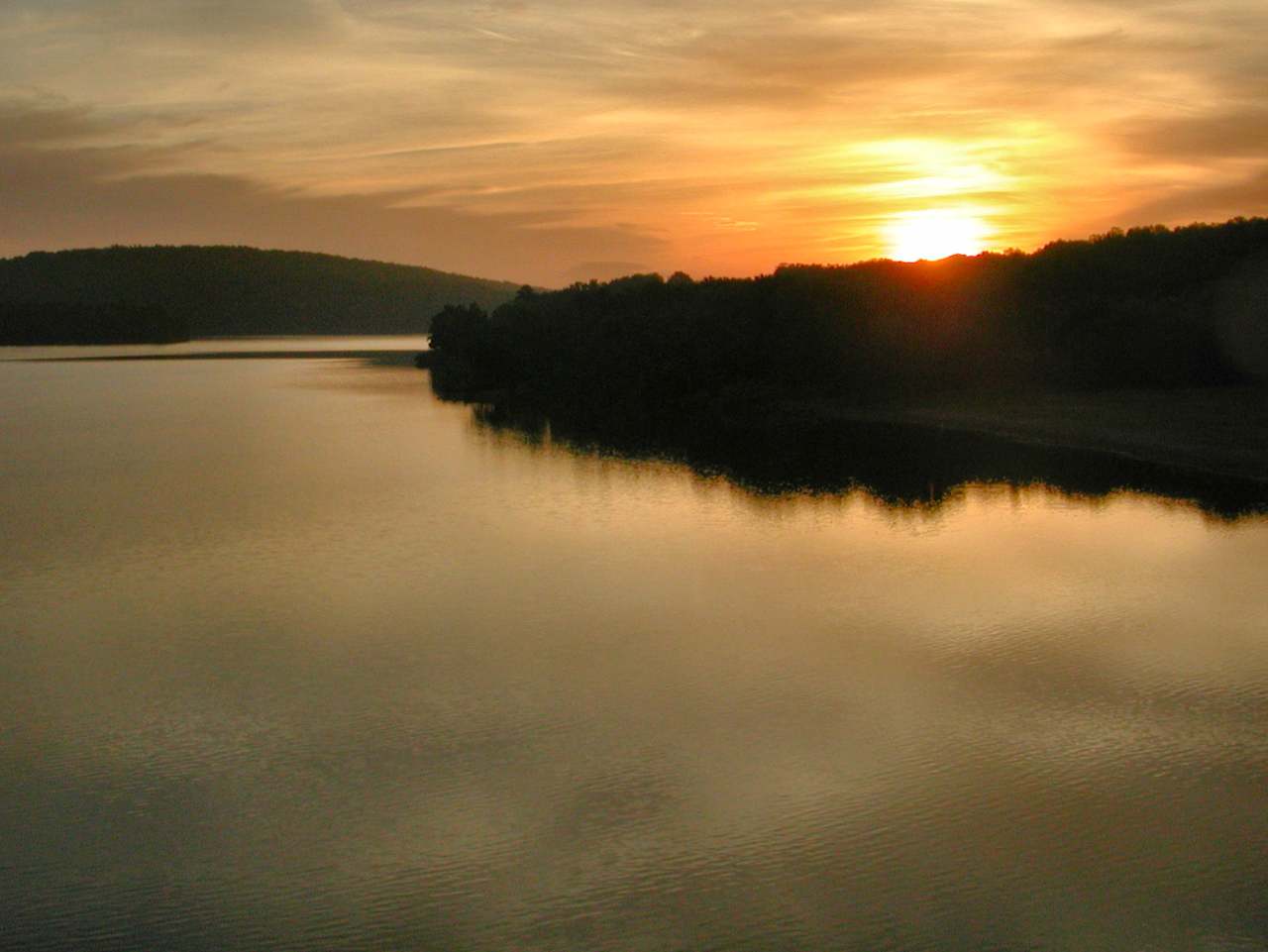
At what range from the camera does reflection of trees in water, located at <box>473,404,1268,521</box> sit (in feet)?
67.5

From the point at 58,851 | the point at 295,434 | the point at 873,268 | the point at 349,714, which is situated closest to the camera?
the point at 58,851

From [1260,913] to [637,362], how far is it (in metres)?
39.2

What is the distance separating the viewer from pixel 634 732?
30.0 ft

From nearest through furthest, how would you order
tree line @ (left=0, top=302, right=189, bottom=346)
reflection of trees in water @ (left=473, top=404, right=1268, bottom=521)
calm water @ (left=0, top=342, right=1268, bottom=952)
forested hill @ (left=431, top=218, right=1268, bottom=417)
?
calm water @ (left=0, top=342, right=1268, bottom=952)
reflection of trees in water @ (left=473, top=404, right=1268, bottom=521)
forested hill @ (left=431, top=218, right=1268, bottom=417)
tree line @ (left=0, top=302, right=189, bottom=346)

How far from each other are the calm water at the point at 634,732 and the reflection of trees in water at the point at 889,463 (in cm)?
269

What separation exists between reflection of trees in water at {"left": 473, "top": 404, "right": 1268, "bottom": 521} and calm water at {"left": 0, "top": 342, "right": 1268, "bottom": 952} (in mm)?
2695

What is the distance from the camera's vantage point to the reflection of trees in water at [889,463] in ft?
67.5

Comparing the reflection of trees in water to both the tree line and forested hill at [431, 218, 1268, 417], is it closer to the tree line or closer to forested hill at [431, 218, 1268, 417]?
forested hill at [431, 218, 1268, 417]

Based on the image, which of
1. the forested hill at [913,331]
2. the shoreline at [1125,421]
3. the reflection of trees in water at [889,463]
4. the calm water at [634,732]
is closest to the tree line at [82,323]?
the forested hill at [913,331]

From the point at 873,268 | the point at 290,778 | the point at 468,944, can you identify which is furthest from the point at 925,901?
the point at 873,268

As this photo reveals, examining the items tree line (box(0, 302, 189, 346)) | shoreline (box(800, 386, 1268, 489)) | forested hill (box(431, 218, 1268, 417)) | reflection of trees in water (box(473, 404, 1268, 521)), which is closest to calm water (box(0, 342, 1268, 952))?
reflection of trees in water (box(473, 404, 1268, 521))

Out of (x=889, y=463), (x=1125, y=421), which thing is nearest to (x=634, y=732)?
(x=889, y=463)

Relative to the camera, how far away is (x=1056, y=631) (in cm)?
1188

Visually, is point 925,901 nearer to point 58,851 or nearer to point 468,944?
point 468,944
